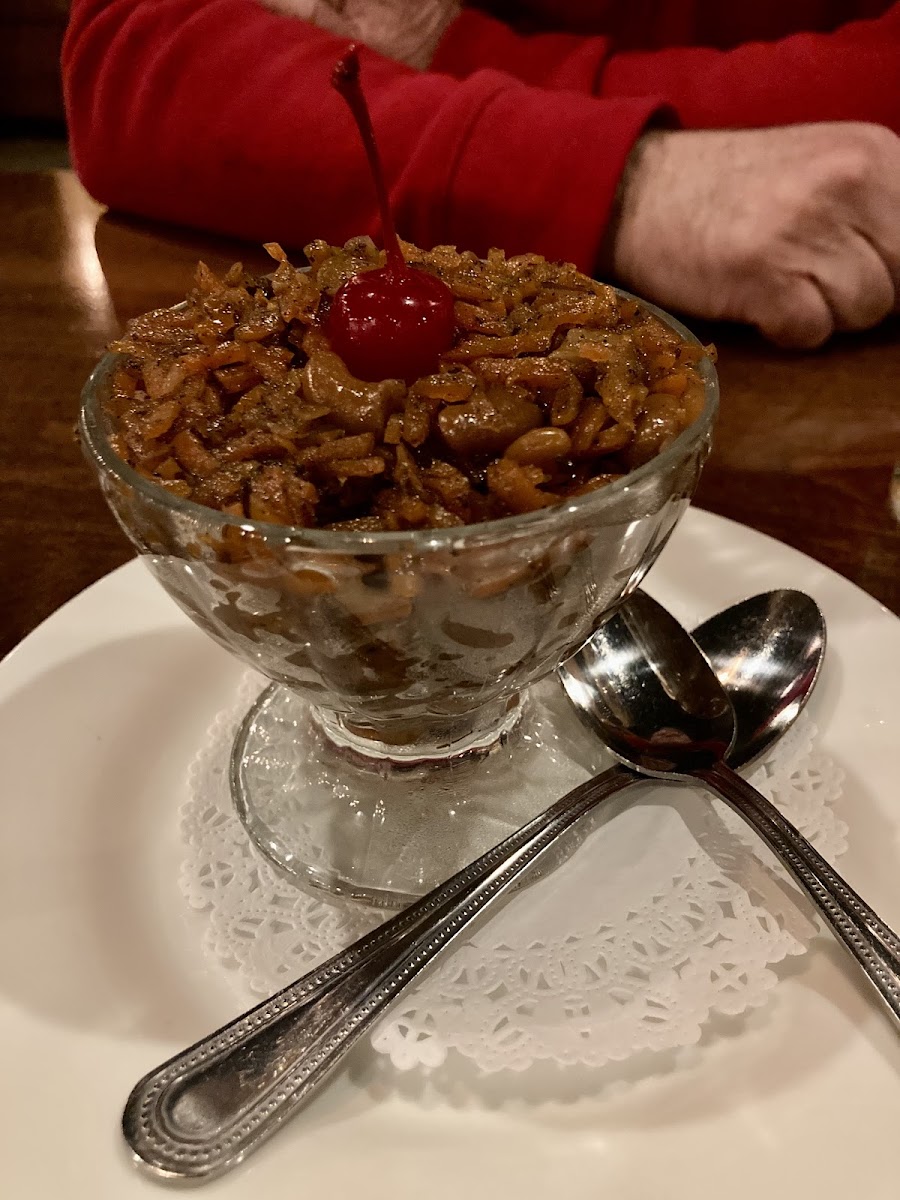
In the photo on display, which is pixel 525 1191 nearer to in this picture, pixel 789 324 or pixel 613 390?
pixel 613 390

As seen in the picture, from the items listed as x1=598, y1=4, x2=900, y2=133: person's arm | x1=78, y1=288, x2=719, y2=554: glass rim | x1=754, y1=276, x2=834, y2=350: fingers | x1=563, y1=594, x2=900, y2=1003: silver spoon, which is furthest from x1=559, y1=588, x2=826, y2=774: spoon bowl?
x1=598, y1=4, x2=900, y2=133: person's arm

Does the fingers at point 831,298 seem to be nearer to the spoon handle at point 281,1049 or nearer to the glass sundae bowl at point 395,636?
the glass sundae bowl at point 395,636

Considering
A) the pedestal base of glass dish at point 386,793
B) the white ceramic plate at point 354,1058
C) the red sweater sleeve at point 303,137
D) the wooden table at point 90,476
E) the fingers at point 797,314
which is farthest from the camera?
the red sweater sleeve at point 303,137

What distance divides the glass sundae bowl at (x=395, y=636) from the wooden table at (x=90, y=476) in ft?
1.12

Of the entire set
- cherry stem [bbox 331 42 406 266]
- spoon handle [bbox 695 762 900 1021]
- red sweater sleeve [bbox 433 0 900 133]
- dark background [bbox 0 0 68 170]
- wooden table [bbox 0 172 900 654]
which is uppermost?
cherry stem [bbox 331 42 406 266]

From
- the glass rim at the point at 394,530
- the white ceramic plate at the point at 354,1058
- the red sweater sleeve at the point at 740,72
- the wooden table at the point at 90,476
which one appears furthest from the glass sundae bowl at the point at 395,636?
the red sweater sleeve at the point at 740,72

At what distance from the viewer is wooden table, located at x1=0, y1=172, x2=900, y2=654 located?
0.98 m

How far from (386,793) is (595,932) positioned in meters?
0.23

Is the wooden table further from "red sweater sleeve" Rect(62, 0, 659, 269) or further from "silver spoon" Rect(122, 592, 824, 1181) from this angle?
"silver spoon" Rect(122, 592, 824, 1181)

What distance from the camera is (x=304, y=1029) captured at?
55 cm

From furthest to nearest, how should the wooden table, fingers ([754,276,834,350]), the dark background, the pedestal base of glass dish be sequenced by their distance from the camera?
the dark background
fingers ([754,276,834,350])
the wooden table
the pedestal base of glass dish

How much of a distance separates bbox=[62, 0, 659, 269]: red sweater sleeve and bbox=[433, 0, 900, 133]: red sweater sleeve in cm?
27

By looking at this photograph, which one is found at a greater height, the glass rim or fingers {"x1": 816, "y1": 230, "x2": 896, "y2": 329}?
the glass rim

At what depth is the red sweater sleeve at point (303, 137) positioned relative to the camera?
60.1 inches
